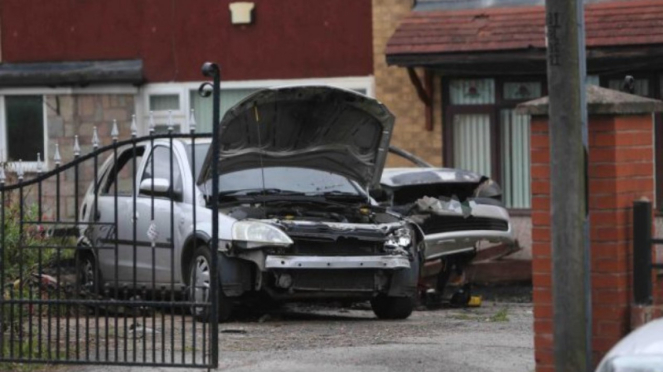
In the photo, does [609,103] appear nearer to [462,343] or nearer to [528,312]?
[462,343]

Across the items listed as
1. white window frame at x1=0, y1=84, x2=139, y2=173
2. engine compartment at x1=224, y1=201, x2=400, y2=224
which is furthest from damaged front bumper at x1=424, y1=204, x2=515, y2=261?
white window frame at x1=0, y1=84, x2=139, y2=173

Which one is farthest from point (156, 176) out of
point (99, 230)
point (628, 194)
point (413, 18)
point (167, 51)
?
point (167, 51)

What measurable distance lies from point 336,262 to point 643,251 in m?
4.80

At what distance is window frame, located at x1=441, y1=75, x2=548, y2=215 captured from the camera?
836 inches

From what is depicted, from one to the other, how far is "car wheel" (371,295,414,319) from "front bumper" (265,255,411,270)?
23.4 inches

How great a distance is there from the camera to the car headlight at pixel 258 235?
1309 cm

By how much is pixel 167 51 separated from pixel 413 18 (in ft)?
13.2

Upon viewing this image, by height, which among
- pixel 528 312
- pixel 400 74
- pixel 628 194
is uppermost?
pixel 400 74

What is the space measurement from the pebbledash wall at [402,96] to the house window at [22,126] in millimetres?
5286

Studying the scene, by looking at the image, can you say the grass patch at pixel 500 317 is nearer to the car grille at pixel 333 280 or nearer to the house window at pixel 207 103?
the car grille at pixel 333 280

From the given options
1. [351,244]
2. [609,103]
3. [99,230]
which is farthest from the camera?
[351,244]

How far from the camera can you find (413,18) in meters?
21.4

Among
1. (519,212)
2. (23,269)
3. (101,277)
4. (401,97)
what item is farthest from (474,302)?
(23,269)

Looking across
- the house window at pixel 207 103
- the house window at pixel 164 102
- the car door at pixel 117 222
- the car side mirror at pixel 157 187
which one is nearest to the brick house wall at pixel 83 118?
the house window at pixel 164 102
